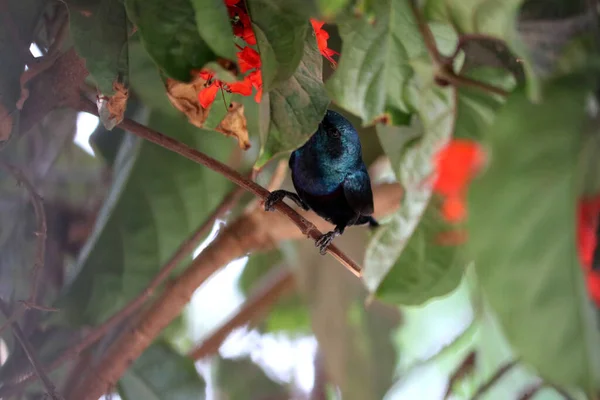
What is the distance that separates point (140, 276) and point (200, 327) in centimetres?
71

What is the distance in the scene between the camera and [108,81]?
50 cm

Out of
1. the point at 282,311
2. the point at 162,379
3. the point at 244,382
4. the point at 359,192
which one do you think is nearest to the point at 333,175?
the point at 359,192

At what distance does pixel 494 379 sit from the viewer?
1.52ft

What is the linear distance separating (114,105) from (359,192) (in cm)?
31

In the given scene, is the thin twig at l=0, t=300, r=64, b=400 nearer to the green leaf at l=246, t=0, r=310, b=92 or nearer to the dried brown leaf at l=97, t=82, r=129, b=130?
the dried brown leaf at l=97, t=82, r=129, b=130

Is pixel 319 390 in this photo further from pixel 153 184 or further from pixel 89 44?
pixel 89 44

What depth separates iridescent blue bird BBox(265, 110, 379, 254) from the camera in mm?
708

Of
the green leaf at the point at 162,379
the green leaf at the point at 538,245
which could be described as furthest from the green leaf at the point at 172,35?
the green leaf at the point at 162,379

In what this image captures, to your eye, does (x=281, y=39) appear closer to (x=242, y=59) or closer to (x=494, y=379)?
(x=242, y=59)

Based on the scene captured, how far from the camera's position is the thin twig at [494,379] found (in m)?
0.45

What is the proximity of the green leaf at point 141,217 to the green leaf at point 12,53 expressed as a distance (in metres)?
0.28

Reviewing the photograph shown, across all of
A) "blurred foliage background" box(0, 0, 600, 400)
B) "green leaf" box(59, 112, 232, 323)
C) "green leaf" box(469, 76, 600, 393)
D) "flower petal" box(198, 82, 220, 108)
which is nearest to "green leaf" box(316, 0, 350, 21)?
"blurred foliage background" box(0, 0, 600, 400)

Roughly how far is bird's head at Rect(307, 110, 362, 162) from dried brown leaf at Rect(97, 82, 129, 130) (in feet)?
0.83

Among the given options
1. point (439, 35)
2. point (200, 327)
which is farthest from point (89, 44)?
point (200, 327)
